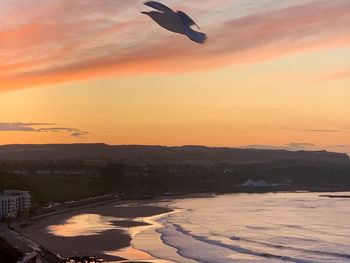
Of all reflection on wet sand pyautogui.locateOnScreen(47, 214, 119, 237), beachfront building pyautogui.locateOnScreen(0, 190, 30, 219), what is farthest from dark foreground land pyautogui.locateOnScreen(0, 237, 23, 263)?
beachfront building pyautogui.locateOnScreen(0, 190, 30, 219)

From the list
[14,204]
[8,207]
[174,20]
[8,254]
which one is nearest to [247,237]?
[8,254]

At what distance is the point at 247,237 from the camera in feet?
158

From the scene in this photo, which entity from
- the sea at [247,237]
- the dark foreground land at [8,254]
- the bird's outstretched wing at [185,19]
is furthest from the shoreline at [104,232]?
the bird's outstretched wing at [185,19]

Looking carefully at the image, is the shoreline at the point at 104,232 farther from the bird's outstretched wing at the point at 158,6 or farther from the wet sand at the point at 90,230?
the bird's outstretched wing at the point at 158,6

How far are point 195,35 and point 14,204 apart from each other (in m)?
59.4

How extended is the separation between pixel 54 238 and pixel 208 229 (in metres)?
13.3

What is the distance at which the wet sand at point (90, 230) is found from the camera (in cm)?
4131

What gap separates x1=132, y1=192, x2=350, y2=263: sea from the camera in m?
37.9

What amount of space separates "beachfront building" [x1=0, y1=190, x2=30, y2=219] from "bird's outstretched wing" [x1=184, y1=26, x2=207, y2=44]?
53471 mm

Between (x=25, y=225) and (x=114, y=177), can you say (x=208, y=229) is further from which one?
(x=114, y=177)

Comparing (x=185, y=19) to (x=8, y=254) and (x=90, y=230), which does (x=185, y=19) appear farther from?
(x=90, y=230)

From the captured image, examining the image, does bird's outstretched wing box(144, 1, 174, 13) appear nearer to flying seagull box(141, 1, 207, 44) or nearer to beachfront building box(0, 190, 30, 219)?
flying seagull box(141, 1, 207, 44)

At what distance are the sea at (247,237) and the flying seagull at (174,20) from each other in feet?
72.6

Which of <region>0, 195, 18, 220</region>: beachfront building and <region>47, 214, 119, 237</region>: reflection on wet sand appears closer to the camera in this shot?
<region>47, 214, 119, 237</region>: reflection on wet sand
